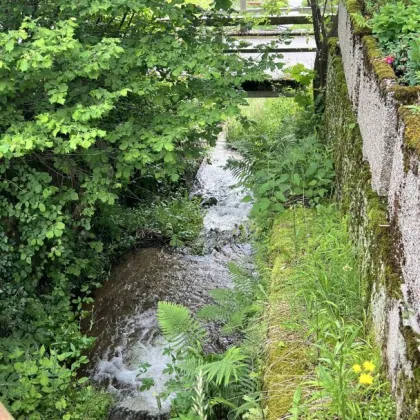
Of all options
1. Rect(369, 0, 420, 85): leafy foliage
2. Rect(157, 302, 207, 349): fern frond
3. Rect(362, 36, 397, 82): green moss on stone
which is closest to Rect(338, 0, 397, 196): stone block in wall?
Rect(362, 36, 397, 82): green moss on stone

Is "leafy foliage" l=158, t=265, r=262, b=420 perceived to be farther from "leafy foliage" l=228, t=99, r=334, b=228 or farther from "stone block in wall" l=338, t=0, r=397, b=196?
"stone block in wall" l=338, t=0, r=397, b=196

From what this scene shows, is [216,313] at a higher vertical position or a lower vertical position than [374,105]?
lower

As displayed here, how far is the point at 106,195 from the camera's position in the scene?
5.31 meters

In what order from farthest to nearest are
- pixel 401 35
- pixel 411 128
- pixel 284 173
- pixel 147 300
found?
pixel 147 300
pixel 284 173
pixel 401 35
pixel 411 128

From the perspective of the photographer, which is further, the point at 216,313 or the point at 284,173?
the point at 284,173

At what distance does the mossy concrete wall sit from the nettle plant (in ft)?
4.23

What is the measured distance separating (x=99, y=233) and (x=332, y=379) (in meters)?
5.42

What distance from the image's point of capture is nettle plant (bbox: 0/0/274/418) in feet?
14.1

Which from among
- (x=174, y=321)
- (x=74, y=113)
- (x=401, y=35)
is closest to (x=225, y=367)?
(x=174, y=321)

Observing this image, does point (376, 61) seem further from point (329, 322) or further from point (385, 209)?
point (329, 322)

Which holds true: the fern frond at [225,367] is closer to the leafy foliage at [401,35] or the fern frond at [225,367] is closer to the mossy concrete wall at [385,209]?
the mossy concrete wall at [385,209]

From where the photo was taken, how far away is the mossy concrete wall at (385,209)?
2400 mm

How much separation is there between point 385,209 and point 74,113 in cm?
275

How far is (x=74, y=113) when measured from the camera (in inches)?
169
